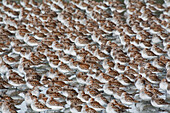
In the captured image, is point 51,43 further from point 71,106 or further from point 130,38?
point 71,106

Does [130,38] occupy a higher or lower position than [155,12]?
lower

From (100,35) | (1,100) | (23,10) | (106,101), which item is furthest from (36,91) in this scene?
(23,10)

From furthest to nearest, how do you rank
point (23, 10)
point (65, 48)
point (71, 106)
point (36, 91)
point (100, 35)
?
1. point (23, 10)
2. point (100, 35)
3. point (65, 48)
4. point (36, 91)
5. point (71, 106)

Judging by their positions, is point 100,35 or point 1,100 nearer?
point 1,100

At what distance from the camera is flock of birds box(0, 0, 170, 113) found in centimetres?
843

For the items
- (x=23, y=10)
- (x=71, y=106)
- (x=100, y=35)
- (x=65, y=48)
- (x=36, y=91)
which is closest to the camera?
(x=71, y=106)

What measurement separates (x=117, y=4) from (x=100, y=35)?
3429 millimetres

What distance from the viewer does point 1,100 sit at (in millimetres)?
8336

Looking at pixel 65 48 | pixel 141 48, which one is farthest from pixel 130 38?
pixel 65 48

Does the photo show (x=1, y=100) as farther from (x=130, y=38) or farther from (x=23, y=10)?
(x=23, y=10)

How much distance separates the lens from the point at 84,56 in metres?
10.7

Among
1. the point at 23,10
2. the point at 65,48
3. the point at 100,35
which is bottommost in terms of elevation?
the point at 65,48

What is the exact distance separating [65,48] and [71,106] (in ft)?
11.3

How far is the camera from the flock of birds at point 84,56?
8.43m
